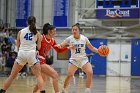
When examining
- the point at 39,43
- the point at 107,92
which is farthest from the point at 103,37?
the point at 39,43

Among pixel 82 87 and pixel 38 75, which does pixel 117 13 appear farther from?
pixel 38 75

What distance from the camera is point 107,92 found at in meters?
12.6

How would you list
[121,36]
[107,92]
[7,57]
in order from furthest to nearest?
[121,36] < [7,57] < [107,92]

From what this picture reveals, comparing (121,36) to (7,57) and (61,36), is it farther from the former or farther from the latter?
(7,57)

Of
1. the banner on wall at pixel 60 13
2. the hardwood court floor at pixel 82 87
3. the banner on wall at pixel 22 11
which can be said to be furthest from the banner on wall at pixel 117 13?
the hardwood court floor at pixel 82 87

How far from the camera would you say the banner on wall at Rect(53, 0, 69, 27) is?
29609mm

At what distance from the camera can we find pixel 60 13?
29.7 meters

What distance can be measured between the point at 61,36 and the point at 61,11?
203 centimetres

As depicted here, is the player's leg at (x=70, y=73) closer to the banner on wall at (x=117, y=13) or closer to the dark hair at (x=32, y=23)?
the dark hair at (x=32, y=23)

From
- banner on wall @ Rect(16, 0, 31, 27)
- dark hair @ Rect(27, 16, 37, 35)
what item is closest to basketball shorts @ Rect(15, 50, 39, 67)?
dark hair @ Rect(27, 16, 37, 35)

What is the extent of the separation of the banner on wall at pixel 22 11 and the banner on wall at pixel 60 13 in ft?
7.55

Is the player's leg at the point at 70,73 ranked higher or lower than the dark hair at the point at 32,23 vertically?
lower

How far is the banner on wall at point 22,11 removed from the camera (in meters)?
30.3

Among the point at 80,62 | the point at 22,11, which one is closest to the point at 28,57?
the point at 80,62
